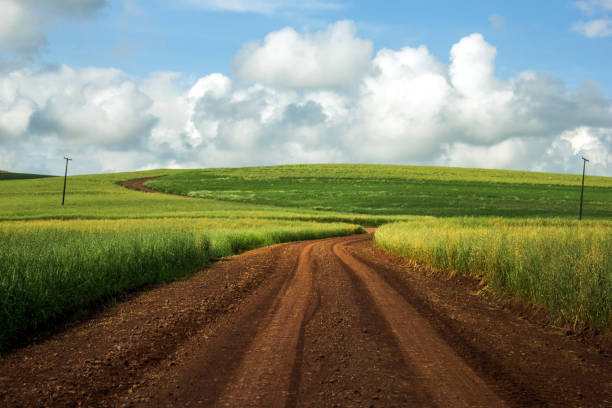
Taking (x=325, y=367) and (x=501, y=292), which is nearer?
(x=325, y=367)

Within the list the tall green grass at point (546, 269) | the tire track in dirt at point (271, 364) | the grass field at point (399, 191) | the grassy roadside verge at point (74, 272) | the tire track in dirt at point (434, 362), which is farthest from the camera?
the grass field at point (399, 191)

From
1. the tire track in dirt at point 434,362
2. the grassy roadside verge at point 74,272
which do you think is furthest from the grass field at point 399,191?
the tire track in dirt at point 434,362

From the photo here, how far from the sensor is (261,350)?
667 centimetres

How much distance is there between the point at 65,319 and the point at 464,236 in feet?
43.0

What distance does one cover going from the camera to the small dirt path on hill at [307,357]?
5.20 m

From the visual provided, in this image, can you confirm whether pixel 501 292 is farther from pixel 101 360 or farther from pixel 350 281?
pixel 101 360

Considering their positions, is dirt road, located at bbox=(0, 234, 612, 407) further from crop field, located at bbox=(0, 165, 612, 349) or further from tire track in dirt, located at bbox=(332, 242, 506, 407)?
crop field, located at bbox=(0, 165, 612, 349)

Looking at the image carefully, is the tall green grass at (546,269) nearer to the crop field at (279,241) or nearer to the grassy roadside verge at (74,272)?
the crop field at (279,241)

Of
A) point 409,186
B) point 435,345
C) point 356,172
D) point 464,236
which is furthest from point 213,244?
point 356,172

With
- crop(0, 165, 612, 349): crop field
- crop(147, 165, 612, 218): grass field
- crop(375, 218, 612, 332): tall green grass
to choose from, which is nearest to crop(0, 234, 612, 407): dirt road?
crop(375, 218, 612, 332): tall green grass

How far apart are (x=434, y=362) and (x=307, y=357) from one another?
170 cm

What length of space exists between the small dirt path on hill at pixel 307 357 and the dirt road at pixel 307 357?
Answer: 0.02 metres

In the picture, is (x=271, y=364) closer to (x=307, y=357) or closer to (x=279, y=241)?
(x=307, y=357)

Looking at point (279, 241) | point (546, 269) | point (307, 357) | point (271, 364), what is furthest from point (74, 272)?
point (279, 241)
